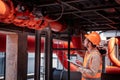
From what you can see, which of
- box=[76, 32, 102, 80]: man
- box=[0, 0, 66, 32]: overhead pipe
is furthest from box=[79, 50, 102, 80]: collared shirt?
box=[0, 0, 66, 32]: overhead pipe

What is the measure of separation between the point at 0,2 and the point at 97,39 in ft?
4.60

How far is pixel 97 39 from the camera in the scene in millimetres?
2939

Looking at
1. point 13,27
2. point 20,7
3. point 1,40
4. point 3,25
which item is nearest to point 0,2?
point 20,7

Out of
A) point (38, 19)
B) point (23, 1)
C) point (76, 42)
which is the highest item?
point (23, 1)

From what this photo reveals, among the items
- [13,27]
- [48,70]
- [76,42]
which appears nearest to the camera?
[13,27]

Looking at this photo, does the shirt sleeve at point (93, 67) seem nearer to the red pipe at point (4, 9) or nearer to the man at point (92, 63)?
the man at point (92, 63)

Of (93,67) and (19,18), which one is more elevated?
(19,18)

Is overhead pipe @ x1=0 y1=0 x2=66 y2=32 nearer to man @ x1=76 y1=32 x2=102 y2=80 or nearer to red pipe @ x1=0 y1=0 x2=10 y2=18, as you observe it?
red pipe @ x1=0 y1=0 x2=10 y2=18

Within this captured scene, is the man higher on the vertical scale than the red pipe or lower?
lower

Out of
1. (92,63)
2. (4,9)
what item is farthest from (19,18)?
(92,63)

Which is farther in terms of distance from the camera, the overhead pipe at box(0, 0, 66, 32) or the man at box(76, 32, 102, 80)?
the man at box(76, 32, 102, 80)

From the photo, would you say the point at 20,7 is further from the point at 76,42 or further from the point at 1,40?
the point at 76,42

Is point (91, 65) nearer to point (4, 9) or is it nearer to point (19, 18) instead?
point (19, 18)

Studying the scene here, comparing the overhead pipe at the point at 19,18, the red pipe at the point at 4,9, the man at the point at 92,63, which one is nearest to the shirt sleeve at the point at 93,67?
the man at the point at 92,63
